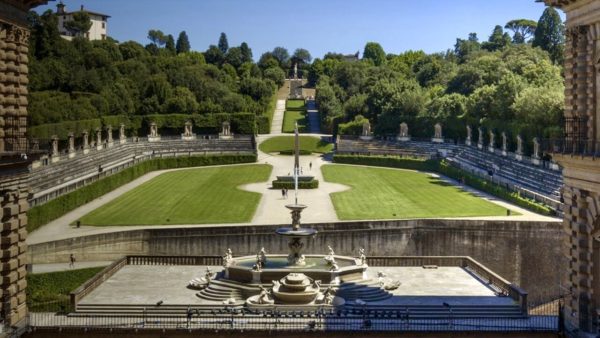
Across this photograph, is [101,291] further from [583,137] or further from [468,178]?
[468,178]

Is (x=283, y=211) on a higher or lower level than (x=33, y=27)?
lower

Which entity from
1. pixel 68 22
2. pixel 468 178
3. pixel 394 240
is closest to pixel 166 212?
pixel 394 240

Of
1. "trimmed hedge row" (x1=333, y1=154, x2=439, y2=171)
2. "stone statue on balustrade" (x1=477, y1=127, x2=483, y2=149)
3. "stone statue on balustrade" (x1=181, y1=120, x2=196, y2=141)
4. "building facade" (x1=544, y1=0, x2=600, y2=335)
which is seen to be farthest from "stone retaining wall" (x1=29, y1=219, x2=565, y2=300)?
"stone statue on balustrade" (x1=181, y1=120, x2=196, y2=141)

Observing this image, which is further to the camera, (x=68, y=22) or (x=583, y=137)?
(x=68, y=22)

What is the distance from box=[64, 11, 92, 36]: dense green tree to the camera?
7044 inches

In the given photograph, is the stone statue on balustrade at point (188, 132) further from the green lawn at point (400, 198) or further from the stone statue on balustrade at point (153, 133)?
the green lawn at point (400, 198)

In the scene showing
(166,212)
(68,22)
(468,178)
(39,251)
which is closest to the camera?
(39,251)

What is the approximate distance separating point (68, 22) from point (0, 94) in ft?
531

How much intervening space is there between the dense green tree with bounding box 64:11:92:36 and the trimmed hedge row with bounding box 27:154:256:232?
3551 inches

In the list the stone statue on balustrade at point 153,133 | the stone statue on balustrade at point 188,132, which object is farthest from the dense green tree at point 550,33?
the stone statue on balustrade at point 153,133

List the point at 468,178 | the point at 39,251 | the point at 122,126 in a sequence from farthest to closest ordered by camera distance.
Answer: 1. the point at 122,126
2. the point at 468,178
3. the point at 39,251

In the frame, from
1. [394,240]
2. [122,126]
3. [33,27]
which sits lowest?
[394,240]

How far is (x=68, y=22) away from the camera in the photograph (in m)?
178

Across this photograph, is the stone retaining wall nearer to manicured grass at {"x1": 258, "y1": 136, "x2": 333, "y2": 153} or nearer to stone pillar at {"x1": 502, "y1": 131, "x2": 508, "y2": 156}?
stone pillar at {"x1": 502, "y1": 131, "x2": 508, "y2": 156}
